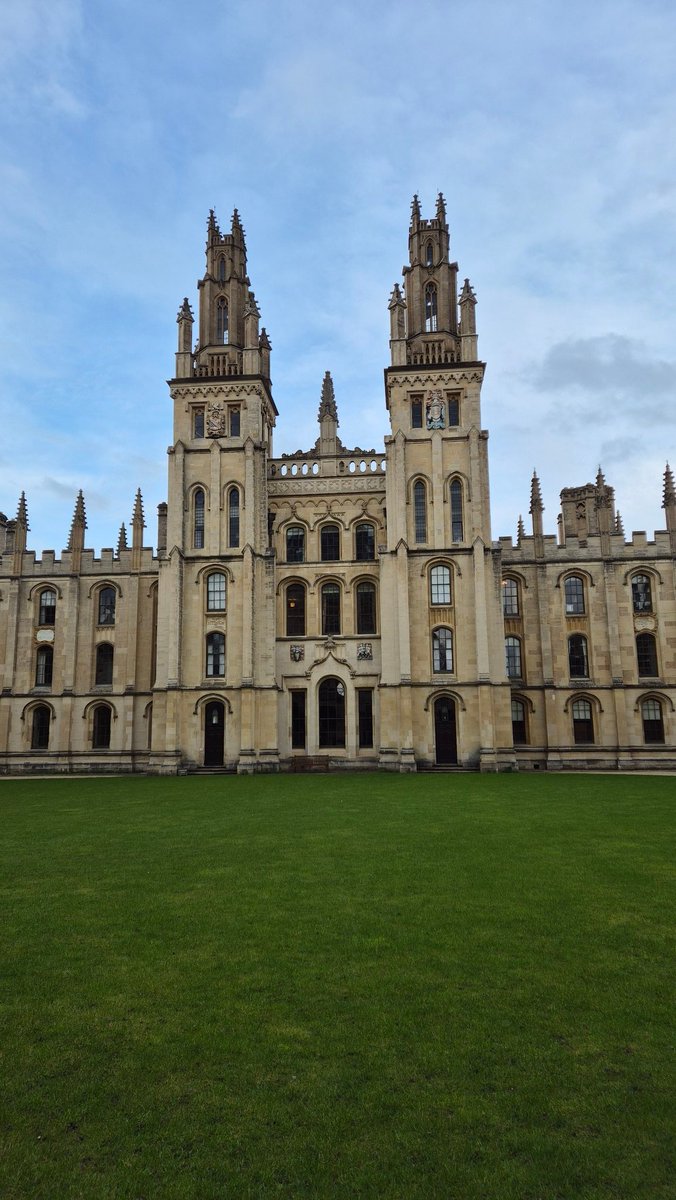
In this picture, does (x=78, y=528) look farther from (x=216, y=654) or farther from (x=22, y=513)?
(x=216, y=654)

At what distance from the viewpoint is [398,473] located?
3712 centimetres

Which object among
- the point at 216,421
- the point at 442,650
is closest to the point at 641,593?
the point at 442,650

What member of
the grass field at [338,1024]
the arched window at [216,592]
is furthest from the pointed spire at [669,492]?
the grass field at [338,1024]

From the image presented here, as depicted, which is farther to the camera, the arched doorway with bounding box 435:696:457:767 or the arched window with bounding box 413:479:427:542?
the arched window with bounding box 413:479:427:542

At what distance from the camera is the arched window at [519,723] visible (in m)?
38.8

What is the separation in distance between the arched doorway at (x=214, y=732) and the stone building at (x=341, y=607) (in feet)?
0.38

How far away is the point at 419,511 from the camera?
37469mm

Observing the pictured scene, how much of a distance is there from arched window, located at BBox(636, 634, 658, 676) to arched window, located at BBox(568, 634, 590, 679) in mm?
2776

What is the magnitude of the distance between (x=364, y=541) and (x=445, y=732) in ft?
37.2

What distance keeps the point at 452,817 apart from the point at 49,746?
29528mm

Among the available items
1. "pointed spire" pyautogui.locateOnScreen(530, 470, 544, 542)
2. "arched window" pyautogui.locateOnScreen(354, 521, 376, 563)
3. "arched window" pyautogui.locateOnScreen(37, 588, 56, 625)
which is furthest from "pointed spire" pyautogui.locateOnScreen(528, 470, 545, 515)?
"arched window" pyautogui.locateOnScreen(37, 588, 56, 625)

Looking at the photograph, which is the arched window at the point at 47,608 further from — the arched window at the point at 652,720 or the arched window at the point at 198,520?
the arched window at the point at 652,720

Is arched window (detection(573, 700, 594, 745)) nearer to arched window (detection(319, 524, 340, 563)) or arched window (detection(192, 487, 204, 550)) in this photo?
arched window (detection(319, 524, 340, 563))

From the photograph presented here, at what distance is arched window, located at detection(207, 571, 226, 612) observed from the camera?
37.7 m
